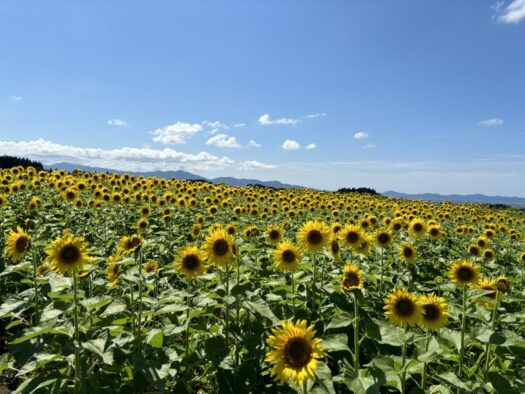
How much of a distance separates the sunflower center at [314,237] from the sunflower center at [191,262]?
2.00 meters

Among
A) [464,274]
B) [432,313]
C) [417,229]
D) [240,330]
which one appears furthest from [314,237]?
[417,229]

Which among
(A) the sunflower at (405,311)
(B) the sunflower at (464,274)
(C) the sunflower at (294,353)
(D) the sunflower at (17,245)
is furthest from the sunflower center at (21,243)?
(B) the sunflower at (464,274)

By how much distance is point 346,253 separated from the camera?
10398 mm

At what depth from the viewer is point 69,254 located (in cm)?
422

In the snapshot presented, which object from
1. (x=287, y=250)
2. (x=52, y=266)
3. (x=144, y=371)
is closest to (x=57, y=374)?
(x=144, y=371)

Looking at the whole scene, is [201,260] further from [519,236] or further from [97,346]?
[519,236]

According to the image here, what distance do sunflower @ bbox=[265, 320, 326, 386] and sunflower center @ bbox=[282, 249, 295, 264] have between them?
2.66m

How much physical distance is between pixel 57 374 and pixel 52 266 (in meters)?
1.11

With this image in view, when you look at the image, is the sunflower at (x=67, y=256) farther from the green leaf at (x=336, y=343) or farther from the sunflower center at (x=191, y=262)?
the green leaf at (x=336, y=343)

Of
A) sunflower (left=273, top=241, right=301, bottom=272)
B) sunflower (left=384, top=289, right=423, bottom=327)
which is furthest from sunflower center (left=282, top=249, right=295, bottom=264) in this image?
sunflower (left=384, top=289, right=423, bottom=327)

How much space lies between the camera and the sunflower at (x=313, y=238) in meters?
6.33

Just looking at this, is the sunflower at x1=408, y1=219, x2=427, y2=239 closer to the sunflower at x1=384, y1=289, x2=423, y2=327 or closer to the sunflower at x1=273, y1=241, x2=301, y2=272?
the sunflower at x1=273, y1=241, x2=301, y2=272

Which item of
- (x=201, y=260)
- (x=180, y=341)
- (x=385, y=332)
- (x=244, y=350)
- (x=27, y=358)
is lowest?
(x=180, y=341)

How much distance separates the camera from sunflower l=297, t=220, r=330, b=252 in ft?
20.8
